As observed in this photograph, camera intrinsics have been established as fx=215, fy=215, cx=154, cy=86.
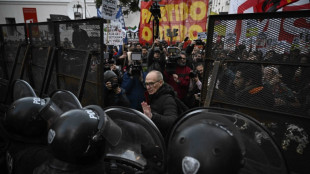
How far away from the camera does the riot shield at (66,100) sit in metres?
2.67

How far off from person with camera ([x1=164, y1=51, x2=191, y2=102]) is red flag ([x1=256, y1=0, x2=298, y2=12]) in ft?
5.53

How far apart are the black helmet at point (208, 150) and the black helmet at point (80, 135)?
1.95 ft

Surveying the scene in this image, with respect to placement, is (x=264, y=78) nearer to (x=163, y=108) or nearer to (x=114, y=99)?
(x=163, y=108)

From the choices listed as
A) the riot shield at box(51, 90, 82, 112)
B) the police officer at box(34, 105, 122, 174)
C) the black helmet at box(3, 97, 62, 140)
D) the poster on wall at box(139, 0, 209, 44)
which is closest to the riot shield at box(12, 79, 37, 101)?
the riot shield at box(51, 90, 82, 112)

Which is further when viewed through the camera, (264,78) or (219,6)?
(219,6)

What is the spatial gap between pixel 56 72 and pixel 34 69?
4.28 ft

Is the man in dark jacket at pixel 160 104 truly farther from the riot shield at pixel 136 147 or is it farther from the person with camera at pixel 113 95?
the person with camera at pixel 113 95

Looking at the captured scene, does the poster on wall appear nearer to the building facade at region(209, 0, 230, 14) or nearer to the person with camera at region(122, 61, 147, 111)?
the person with camera at region(122, 61, 147, 111)

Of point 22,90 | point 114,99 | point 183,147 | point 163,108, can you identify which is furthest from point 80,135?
point 22,90

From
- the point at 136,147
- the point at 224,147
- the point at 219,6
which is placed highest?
the point at 219,6

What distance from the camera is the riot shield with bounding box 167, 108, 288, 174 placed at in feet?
4.30

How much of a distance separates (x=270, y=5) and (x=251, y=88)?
2026mm

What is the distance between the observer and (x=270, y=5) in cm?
338

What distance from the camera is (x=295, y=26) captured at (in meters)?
1.82
